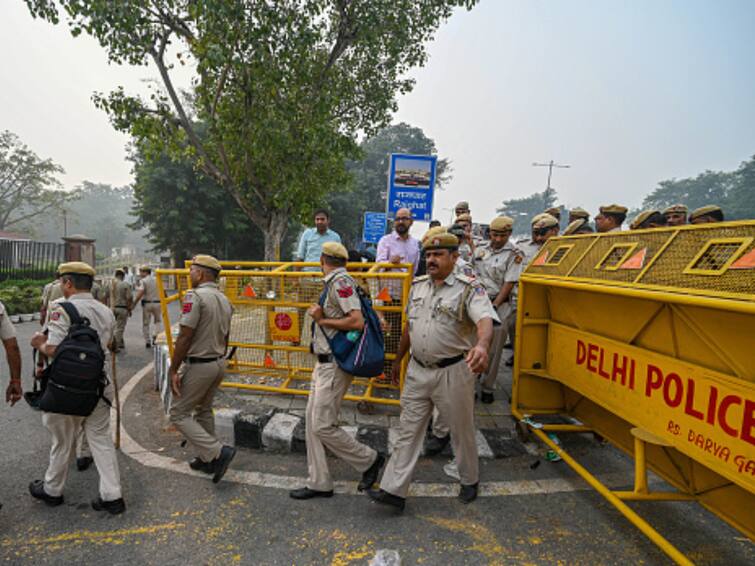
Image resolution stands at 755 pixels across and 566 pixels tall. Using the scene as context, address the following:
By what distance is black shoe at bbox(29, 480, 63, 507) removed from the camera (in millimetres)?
2717

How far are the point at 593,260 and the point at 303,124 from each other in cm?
812

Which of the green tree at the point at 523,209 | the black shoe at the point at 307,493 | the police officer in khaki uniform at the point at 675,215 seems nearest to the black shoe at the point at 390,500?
the black shoe at the point at 307,493

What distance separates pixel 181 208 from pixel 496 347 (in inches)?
747

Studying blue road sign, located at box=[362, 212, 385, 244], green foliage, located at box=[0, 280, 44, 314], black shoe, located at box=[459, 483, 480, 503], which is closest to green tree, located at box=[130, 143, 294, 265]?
blue road sign, located at box=[362, 212, 385, 244]

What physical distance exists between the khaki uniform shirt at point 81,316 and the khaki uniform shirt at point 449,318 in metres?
2.09

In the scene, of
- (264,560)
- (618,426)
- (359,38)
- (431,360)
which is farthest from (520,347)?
(359,38)

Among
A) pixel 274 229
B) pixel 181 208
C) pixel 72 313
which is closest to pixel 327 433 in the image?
pixel 72 313

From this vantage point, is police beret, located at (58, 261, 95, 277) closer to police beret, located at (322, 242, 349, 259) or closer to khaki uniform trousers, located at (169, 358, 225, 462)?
khaki uniform trousers, located at (169, 358, 225, 462)

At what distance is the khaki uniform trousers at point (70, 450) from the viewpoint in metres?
2.66

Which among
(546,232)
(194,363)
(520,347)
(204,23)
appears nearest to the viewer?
(194,363)

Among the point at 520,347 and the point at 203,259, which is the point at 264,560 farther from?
the point at 520,347

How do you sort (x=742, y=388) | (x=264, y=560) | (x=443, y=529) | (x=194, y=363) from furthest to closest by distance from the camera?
(x=194, y=363) < (x=443, y=529) < (x=264, y=560) < (x=742, y=388)

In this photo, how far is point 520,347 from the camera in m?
3.71

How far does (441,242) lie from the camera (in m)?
2.70
